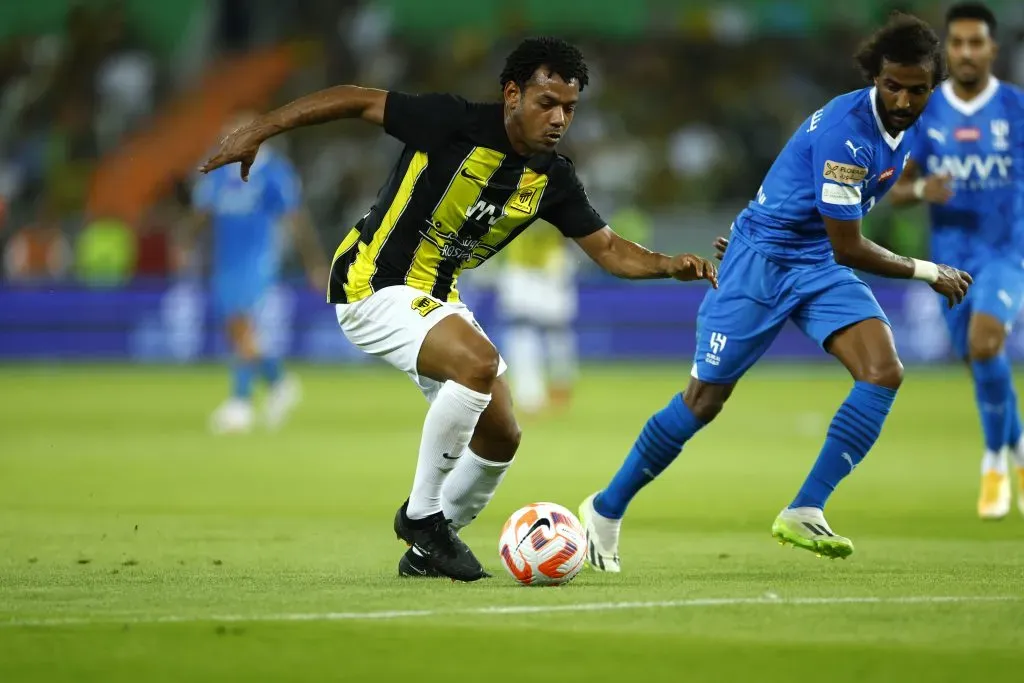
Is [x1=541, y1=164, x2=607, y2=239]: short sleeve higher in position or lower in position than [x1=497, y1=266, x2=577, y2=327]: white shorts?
higher

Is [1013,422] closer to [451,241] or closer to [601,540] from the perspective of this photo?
[601,540]

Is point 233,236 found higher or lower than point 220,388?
higher

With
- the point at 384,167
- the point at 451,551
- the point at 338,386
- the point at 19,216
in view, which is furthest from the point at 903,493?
the point at 19,216

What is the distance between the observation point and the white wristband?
7.09 metres

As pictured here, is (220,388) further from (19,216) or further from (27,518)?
(27,518)

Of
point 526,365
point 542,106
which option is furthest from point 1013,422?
point 526,365

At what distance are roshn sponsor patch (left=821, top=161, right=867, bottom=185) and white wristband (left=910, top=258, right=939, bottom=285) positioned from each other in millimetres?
441

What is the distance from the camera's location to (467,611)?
19.3ft

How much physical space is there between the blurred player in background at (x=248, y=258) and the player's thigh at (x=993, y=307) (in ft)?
24.0

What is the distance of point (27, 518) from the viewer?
932 centimetres

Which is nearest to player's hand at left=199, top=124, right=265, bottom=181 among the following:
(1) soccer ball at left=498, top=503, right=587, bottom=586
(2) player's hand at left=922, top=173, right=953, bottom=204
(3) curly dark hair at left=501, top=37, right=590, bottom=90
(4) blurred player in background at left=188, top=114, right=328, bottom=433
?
(3) curly dark hair at left=501, top=37, right=590, bottom=90

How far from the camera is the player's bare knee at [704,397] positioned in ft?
24.8

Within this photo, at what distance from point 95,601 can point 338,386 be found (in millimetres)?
14683

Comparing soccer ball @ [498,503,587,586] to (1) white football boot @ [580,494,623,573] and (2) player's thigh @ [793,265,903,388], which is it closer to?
(1) white football boot @ [580,494,623,573]
